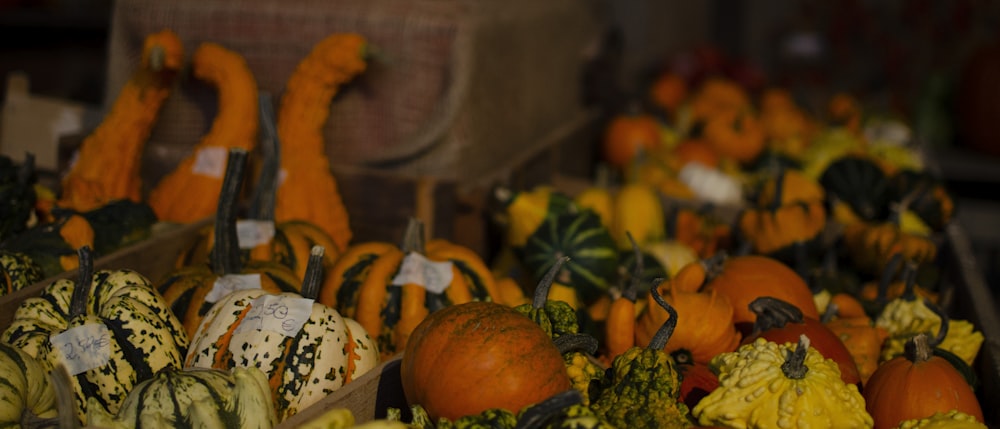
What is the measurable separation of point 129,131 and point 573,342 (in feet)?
5.95

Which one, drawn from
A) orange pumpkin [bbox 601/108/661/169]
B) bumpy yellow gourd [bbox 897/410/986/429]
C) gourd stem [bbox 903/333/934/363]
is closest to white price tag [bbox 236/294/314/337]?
bumpy yellow gourd [bbox 897/410/986/429]

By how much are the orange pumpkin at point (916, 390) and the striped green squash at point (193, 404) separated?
1275mm

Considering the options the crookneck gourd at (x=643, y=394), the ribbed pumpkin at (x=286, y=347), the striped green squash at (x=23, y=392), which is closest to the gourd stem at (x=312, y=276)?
the ribbed pumpkin at (x=286, y=347)

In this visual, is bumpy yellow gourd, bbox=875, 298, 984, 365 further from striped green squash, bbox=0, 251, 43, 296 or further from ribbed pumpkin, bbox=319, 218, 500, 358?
striped green squash, bbox=0, 251, 43, 296

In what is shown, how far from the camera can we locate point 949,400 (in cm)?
190

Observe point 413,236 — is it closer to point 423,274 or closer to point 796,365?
point 423,274

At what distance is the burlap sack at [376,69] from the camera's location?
3023 mm

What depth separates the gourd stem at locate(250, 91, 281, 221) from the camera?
2.61m

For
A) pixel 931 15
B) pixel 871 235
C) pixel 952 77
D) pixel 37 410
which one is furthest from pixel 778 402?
pixel 931 15

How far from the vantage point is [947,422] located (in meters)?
1.66

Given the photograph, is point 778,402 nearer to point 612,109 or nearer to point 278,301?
point 278,301

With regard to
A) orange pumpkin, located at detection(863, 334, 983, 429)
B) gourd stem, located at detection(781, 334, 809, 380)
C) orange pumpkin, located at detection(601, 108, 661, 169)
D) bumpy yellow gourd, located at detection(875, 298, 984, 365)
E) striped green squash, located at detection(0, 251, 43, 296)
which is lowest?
orange pumpkin, located at detection(601, 108, 661, 169)

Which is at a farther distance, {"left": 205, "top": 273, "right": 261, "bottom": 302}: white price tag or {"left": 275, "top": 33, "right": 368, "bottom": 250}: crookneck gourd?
{"left": 275, "top": 33, "right": 368, "bottom": 250}: crookneck gourd

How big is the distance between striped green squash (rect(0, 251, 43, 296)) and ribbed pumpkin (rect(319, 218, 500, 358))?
70 centimetres
